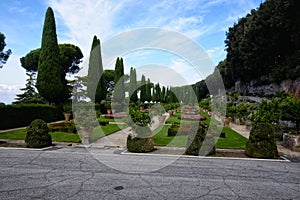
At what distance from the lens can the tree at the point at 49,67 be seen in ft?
64.7

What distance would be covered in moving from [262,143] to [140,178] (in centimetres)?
459

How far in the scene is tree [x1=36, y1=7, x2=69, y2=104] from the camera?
19719 millimetres

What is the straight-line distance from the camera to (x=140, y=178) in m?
5.09

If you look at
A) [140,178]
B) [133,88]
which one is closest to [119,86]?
[133,88]

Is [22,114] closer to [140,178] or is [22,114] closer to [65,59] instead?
[140,178]

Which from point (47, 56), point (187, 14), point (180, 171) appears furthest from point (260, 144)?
point (47, 56)

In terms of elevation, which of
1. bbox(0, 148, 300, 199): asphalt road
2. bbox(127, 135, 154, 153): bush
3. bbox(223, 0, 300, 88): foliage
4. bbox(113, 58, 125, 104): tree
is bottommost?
bbox(0, 148, 300, 199): asphalt road

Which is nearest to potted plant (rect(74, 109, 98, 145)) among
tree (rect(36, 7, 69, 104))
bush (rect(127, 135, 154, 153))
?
bush (rect(127, 135, 154, 153))

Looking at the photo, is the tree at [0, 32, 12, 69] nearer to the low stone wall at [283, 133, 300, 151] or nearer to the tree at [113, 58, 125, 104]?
the tree at [113, 58, 125, 104]

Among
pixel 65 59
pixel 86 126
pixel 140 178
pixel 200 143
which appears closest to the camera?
pixel 140 178

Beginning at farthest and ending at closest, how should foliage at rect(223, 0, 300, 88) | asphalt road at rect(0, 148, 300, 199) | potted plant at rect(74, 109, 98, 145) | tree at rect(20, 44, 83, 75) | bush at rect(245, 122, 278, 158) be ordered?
tree at rect(20, 44, 83, 75), foliage at rect(223, 0, 300, 88), potted plant at rect(74, 109, 98, 145), bush at rect(245, 122, 278, 158), asphalt road at rect(0, 148, 300, 199)

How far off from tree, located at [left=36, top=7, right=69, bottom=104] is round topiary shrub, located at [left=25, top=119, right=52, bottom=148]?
1174cm

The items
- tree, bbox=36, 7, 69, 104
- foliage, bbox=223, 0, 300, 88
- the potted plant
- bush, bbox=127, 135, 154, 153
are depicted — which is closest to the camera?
bush, bbox=127, 135, 154, 153

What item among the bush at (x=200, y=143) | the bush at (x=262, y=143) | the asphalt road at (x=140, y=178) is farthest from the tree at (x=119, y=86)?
the bush at (x=262, y=143)
